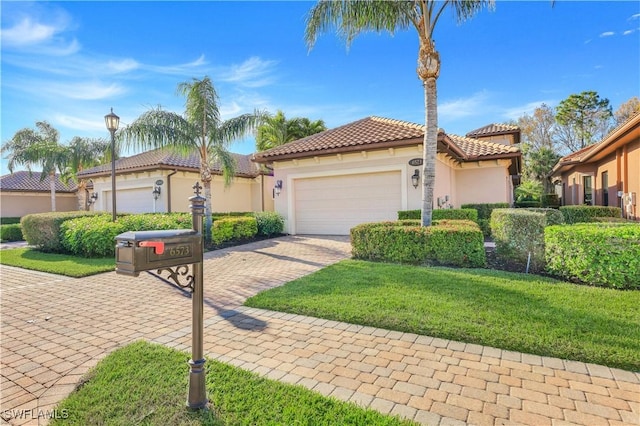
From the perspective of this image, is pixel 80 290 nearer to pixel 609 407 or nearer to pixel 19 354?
pixel 19 354

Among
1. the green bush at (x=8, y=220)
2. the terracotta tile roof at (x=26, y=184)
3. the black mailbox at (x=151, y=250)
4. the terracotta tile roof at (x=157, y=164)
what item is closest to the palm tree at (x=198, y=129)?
the terracotta tile roof at (x=157, y=164)

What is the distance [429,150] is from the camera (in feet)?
26.3

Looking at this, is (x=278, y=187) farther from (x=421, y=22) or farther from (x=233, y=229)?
(x=421, y=22)

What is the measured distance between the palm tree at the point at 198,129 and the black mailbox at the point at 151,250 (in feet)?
30.7

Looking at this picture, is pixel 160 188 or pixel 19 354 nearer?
pixel 19 354

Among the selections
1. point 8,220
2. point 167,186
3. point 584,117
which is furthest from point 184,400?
point 584,117

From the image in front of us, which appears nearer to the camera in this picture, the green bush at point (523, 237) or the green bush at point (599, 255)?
the green bush at point (599, 255)

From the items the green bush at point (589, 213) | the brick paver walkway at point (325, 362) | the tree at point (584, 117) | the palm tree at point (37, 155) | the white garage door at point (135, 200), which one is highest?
the tree at point (584, 117)

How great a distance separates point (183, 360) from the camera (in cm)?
321

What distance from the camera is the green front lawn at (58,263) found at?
7.64 m

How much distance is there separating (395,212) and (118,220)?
957 centimetres

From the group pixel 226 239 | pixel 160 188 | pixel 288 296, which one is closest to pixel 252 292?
pixel 288 296

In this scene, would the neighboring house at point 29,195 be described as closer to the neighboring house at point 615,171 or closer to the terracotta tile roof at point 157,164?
the terracotta tile roof at point 157,164

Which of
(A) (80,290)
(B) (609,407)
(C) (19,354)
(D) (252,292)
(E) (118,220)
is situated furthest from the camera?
(E) (118,220)
